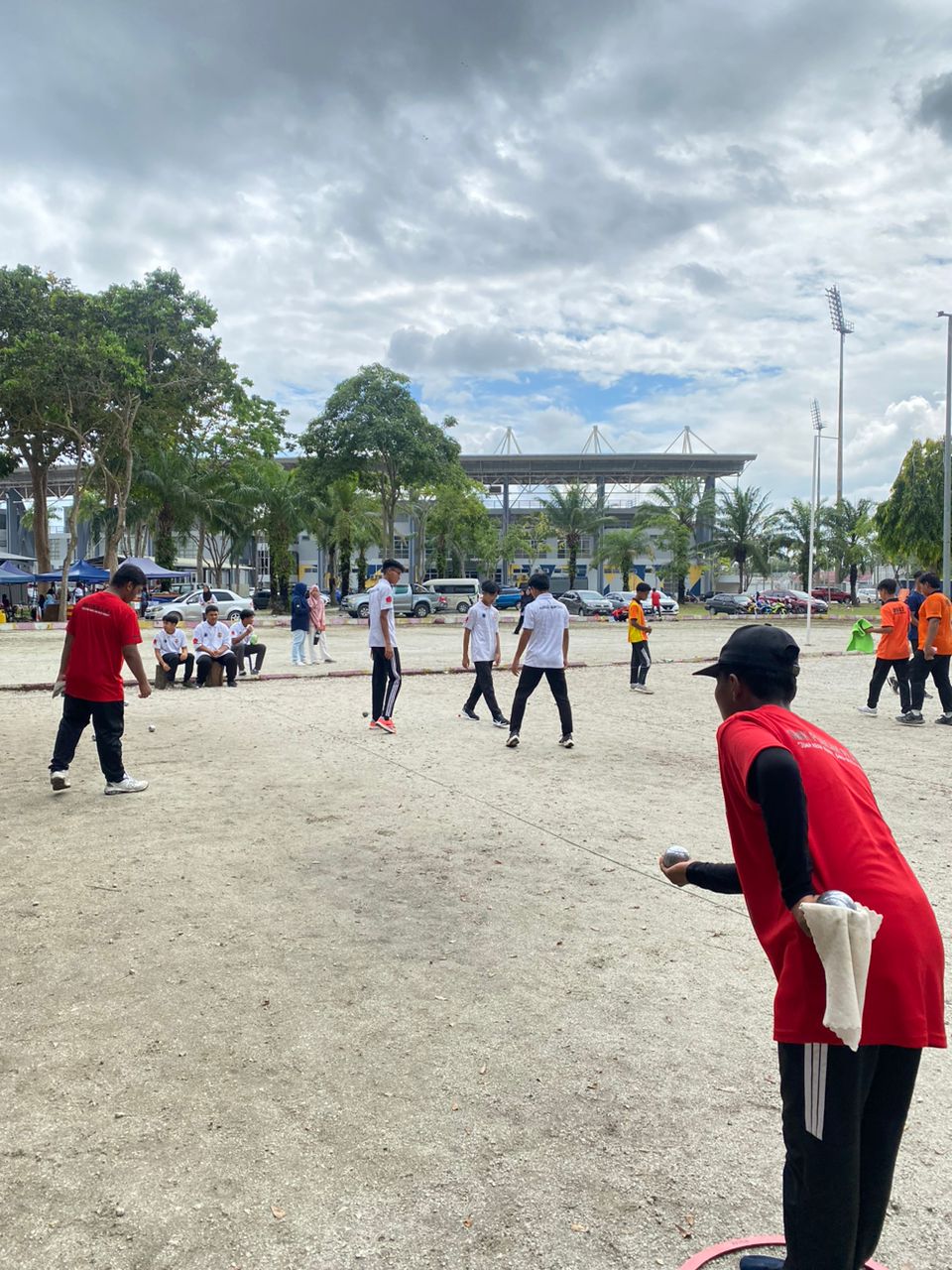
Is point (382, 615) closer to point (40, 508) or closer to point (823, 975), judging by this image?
point (823, 975)

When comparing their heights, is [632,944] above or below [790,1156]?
below

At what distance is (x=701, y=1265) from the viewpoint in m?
2.30

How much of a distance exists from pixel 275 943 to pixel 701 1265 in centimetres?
255

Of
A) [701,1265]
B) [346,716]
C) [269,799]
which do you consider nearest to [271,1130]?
[701,1265]

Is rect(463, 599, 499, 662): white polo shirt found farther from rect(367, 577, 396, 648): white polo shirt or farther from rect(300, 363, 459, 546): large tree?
rect(300, 363, 459, 546): large tree

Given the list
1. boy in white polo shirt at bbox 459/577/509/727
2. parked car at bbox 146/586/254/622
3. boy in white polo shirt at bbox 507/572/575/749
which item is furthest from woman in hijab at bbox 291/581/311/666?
parked car at bbox 146/586/254/622

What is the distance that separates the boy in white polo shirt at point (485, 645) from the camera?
11.0 m

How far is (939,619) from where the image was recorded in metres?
11.1

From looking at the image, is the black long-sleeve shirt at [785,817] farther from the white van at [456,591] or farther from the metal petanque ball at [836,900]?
the white van at [456,591]

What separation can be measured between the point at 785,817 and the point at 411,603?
142ft

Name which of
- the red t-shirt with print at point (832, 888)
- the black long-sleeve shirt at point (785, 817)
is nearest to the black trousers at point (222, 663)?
the red t-shirt with print at point (832, 888)

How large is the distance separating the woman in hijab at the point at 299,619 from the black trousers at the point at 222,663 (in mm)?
3084

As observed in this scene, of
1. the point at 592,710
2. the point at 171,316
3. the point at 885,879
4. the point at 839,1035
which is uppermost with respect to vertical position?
the point at 171,316

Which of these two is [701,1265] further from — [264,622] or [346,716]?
[264,622]
